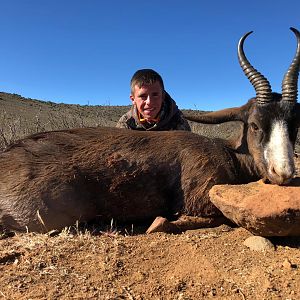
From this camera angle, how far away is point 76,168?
5.00 metres

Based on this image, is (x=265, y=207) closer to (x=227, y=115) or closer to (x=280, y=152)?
(x=280, y=152)

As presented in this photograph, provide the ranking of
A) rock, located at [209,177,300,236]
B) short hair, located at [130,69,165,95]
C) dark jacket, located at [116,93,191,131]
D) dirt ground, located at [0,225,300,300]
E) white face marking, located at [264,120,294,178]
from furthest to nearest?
1. dark jacket, located at [116,93,191,131]
2. short hair, located at [130,69,165,95]
3. white face marking, located at [264,120,294,178]
4. rock, located at [209,177,300,236]
5. dirt ground, located at [0,225,300,300]

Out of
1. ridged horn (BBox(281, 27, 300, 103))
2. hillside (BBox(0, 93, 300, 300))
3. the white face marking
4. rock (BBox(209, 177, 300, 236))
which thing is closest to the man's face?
ridged horn (BBox(281, 27, 300, 103))

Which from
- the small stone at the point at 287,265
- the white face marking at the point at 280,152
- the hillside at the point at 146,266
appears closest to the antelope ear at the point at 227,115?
the white face marking at the point at 280,152

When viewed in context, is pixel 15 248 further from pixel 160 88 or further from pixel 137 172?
pixel 160 88

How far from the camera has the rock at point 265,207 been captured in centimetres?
395

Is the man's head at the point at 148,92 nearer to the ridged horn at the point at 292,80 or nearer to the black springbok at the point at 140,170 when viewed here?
the black springbok at the point at 140,170

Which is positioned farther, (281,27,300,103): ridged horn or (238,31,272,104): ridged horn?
(238,31,272,104): ridged horn

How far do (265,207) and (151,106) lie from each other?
11.8 feet

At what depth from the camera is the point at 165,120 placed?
24.6ft

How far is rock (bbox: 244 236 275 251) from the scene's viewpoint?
4.01 meters

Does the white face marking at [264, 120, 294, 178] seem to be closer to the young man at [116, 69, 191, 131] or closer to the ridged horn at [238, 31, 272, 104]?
the ridged horn at [238, 31, 272, 104]

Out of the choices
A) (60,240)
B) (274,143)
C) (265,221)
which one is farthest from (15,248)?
(274,143)

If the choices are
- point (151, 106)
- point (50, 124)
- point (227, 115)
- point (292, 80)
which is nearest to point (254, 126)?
point (227, 115)
